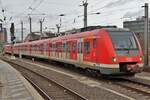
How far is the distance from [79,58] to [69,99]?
32.9ft

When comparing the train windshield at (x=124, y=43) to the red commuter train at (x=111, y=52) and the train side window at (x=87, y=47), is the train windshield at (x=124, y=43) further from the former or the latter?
the train side window at (x=87, y=47)

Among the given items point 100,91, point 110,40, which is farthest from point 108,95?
point 110,40

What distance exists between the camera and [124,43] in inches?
787

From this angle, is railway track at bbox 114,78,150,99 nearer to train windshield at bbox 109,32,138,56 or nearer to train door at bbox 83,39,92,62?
train windshield at bbox 109,32,138,56

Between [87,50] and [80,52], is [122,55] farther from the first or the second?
[80,52]

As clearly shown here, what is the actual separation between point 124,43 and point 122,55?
0.84 meters

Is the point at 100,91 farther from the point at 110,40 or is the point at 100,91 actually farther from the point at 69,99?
the point at 110,40

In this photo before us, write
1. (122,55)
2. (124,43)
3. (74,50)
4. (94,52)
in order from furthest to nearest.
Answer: (74,50)
(94,52)
(124,43)
(122,55)

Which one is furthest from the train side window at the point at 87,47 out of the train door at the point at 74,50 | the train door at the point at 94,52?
the train door at the point at 74,50

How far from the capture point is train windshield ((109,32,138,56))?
1969 cm

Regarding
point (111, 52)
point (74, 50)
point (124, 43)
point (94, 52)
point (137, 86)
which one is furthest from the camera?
point (74, 50)

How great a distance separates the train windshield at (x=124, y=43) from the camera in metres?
19.7

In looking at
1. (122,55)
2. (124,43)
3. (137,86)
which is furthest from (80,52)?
(137,86)

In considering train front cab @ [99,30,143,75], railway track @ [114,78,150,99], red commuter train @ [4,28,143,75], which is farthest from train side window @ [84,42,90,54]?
railway track @ [114,78,150,99]
